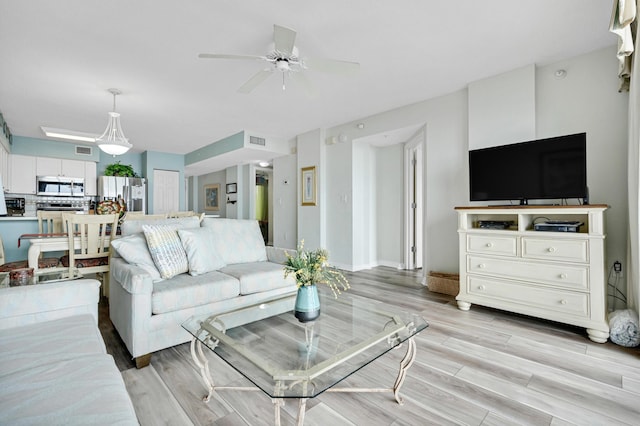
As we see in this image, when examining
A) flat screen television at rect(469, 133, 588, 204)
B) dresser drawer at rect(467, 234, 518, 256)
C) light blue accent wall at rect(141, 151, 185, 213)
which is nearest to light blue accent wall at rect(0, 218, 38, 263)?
light blue accent wall at rect(141, 151, 185, 213)

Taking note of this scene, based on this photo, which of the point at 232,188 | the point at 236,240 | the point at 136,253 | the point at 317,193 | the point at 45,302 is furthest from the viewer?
the point at 232,188

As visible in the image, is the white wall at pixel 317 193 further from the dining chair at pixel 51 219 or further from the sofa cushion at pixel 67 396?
the sofa cushion at pixel 67 396

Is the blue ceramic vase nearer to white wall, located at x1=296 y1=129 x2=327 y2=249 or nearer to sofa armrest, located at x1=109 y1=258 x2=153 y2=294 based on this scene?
sofa armrest, located at x1=109 y1=258 x2=153 y2=294

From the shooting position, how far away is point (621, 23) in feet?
6.11

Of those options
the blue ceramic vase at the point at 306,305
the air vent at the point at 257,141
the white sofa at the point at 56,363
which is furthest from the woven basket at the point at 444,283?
the air vent at the point at 257,141

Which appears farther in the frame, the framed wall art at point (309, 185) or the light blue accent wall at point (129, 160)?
the light blue accent wall at point (129, 160)

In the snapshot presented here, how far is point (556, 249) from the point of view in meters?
2.54

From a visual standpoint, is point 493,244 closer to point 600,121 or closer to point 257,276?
point 600,121

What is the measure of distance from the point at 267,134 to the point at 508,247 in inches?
179

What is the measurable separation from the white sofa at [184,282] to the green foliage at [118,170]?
5.26m

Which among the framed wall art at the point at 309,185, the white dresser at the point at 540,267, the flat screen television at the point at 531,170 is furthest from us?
the framed wall art at the point at 309,185

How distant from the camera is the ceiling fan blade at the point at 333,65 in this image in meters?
2.43

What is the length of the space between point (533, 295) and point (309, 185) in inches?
154

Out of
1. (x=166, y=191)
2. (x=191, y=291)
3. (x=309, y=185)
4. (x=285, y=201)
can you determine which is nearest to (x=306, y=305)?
(x=191, y=291)
